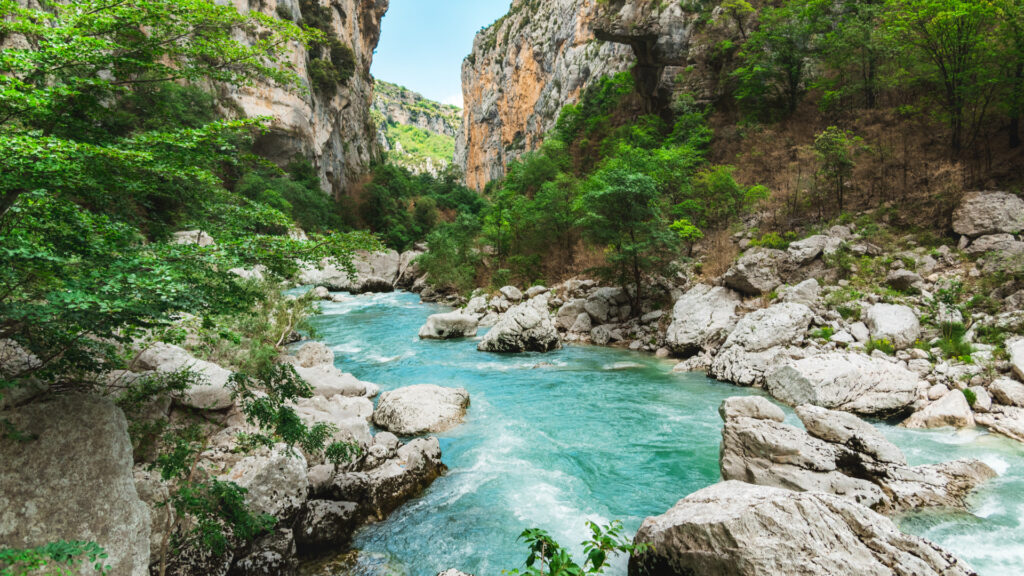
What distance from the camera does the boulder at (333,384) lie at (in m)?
9.91

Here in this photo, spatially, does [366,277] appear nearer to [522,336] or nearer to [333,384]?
[522,336]

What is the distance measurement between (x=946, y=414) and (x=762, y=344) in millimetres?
3927

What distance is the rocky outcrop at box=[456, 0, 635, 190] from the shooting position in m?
52.2

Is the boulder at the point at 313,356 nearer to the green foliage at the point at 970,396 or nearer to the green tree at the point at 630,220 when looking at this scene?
the green tree at the point at 630,220

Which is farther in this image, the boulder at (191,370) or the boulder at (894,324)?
the boulder at (894,324)

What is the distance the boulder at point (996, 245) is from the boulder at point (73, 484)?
16985mm

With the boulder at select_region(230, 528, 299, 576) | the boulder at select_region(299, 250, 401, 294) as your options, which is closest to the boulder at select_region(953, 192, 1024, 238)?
the boulder at select_region(230, 528, 299, 576)

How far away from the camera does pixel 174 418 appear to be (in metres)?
5.19

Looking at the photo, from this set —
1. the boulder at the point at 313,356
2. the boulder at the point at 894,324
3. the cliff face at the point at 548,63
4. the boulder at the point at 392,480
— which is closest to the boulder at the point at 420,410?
the boulder at the point at 392,480

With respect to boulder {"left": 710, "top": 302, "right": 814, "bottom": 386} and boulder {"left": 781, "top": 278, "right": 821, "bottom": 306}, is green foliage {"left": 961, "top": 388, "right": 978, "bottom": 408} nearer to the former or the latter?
boulder {"left": 710, "top": 302, "right": 814, "bottom": 386}

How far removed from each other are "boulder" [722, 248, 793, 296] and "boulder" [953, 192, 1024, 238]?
13.8 feet

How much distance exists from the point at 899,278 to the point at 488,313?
15564 millimetres

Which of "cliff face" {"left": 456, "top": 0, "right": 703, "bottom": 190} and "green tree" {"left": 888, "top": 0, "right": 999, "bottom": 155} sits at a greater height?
"cliff face" {"left": 456, "top": 0, "right": 703, "bottom": 190}

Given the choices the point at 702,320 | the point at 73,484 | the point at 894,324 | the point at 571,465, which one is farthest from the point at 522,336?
the point at 73,484
